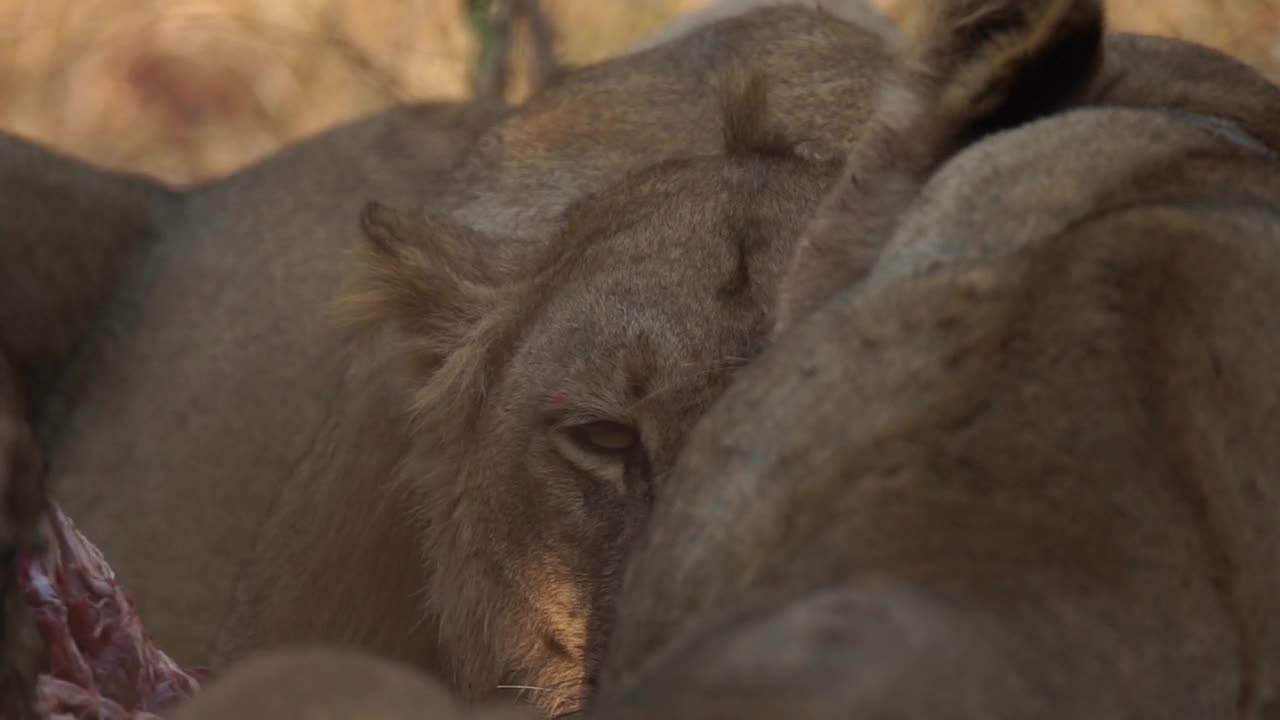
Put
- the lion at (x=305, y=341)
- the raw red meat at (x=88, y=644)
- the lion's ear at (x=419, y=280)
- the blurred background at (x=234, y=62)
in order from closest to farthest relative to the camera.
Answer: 1. the raw red meat at (x=88, y=644)
2. the lion's ear at (x=419, y=280)
3. the lion at (x=305, y=341)
4. the blurred background at (x=234, y=62)

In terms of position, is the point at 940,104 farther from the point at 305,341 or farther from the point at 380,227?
the point at 305,341

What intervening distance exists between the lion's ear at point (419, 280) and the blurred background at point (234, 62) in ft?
10.0

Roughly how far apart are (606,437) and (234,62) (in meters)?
4.01

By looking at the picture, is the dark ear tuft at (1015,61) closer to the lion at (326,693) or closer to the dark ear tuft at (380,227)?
the lion at (326,693)

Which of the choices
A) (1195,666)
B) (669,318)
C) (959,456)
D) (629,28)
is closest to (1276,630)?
(1195,666)

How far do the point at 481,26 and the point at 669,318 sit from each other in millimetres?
3977

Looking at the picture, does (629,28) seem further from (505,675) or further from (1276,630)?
(1276,630)

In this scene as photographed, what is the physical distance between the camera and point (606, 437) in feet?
8.67

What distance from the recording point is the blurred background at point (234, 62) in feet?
20.6

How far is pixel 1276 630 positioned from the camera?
1533 mm

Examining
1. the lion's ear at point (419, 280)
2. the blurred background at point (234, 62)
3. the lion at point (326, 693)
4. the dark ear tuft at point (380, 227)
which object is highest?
the lion at point (326, 693)

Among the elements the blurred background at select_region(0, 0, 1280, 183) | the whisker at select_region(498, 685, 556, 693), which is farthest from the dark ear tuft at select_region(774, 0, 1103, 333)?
the blurred background at select_region(0, 0, 1280, 183)

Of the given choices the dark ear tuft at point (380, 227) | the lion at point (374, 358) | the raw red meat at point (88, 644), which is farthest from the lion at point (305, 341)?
the raw red meat at point (88, 644)

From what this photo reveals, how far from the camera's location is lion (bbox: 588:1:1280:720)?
1232mm
